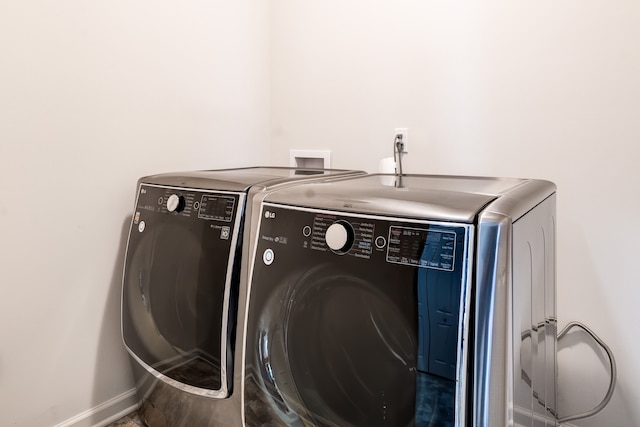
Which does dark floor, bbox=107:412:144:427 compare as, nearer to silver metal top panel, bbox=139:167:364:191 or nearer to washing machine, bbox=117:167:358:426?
washing machine, bbox=117:167:358:426

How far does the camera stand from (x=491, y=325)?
657 millimetres

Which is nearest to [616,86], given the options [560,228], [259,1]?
[560,228]

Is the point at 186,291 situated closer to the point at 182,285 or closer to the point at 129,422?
the point at 182,285

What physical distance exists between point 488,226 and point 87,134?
1212mm

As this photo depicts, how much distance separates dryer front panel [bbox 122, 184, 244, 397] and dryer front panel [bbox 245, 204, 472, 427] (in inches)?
4.9

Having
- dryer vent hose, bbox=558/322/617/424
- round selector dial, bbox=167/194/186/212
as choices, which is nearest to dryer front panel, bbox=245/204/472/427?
round selector dial, bbox=167/194/186/212

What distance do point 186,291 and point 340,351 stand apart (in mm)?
510

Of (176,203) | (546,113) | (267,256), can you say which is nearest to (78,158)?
(176,203)

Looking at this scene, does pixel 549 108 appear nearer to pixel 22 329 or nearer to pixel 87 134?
pixel 87 134

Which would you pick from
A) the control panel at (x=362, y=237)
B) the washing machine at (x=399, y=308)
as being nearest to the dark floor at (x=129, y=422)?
the washing machine at (x=399, y=308)

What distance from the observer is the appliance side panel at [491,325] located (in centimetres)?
66

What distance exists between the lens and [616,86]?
1.16m

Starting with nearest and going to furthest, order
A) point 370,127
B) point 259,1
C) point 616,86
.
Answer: point 616,86, point 370,127, point 259,1

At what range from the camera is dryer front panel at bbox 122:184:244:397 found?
106 centimetres
